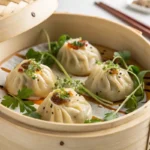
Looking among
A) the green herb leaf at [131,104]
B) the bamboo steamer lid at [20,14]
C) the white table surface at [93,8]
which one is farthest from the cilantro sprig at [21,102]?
the white table surface at [93,8]

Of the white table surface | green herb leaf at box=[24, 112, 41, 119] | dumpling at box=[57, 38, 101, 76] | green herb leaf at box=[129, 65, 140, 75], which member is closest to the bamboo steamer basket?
green herb leaf at box=[24, 112, 41, 119]

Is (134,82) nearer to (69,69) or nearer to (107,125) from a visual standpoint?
(69,69)

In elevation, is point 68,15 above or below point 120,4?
above

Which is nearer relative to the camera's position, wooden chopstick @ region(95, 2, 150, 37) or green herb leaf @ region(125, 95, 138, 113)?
green herb leaf @ region(125, 95, 138, 113)

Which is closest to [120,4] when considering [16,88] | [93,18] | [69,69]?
[93,18]

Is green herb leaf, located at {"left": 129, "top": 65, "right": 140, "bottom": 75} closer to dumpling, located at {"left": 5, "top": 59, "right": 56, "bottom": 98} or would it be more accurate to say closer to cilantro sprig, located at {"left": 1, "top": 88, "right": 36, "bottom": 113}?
dumpling, located at {"left": 5, "top": 59, "right": 56, "bottom": 98}

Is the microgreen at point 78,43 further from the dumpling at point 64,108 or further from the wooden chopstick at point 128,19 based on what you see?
the wooden chopstick at point 128,19
